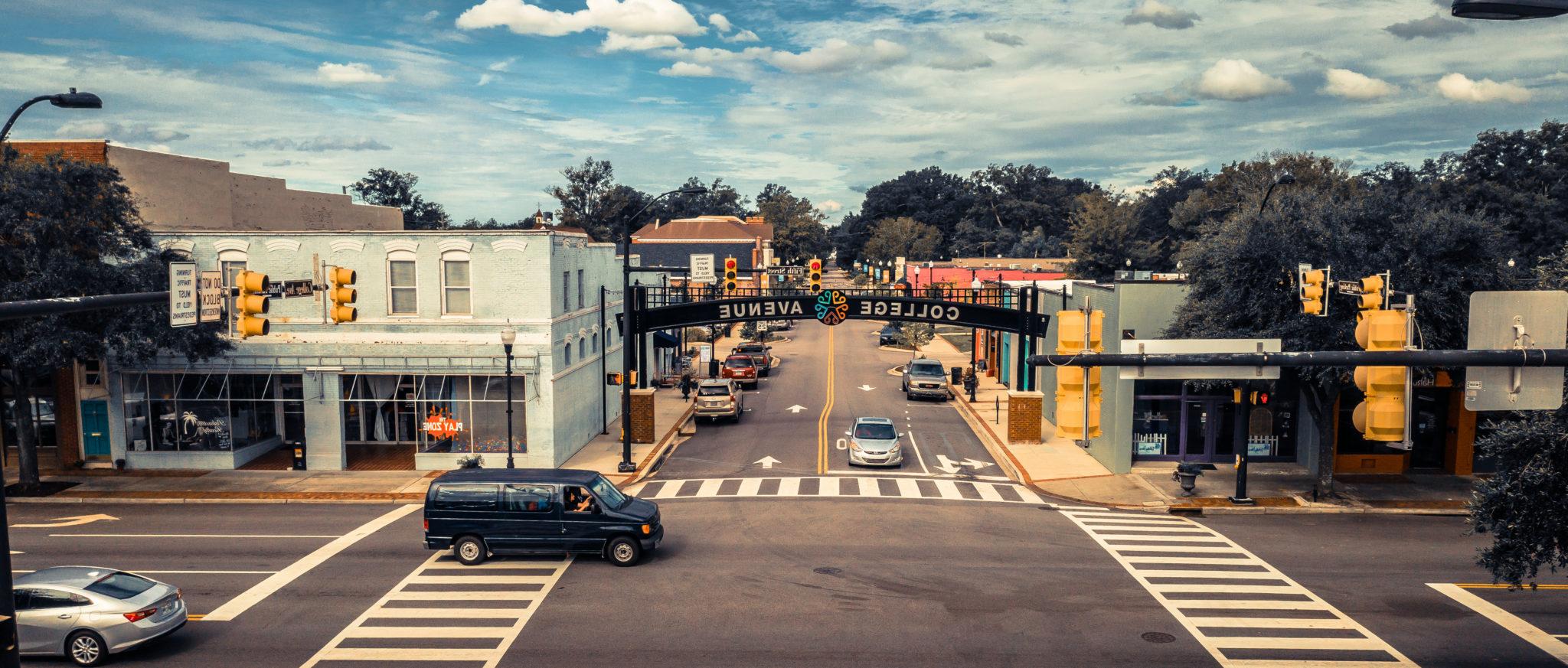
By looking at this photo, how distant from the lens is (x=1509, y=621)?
1683 centimetres

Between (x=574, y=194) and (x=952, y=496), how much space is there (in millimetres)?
117178

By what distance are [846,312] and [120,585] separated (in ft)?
85.8

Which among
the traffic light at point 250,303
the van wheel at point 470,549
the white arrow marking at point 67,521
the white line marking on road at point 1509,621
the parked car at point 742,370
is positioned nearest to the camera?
the traffic light at point 250,303

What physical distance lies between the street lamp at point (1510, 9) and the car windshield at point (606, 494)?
648 inches

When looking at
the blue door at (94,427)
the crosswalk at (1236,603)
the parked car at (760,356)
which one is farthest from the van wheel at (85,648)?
the parked car at (760,356)

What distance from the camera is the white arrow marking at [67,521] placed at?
22906 millimetres

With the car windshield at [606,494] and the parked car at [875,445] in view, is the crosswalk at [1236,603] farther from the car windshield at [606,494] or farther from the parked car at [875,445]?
the car windshield at [606,494]

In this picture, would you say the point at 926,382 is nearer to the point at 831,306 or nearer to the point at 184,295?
the point at 831,306

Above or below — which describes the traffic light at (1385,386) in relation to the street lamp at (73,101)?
below

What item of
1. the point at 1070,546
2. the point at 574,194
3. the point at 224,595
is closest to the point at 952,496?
the point at 1070,546

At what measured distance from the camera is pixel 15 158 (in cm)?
2583

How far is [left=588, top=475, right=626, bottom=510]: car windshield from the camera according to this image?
1989cm

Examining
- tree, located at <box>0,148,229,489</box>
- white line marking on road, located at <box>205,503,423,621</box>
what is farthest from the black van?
tree, located at <box>0,148,229,489</box>

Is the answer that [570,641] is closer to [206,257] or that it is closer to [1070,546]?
[1070,546]
